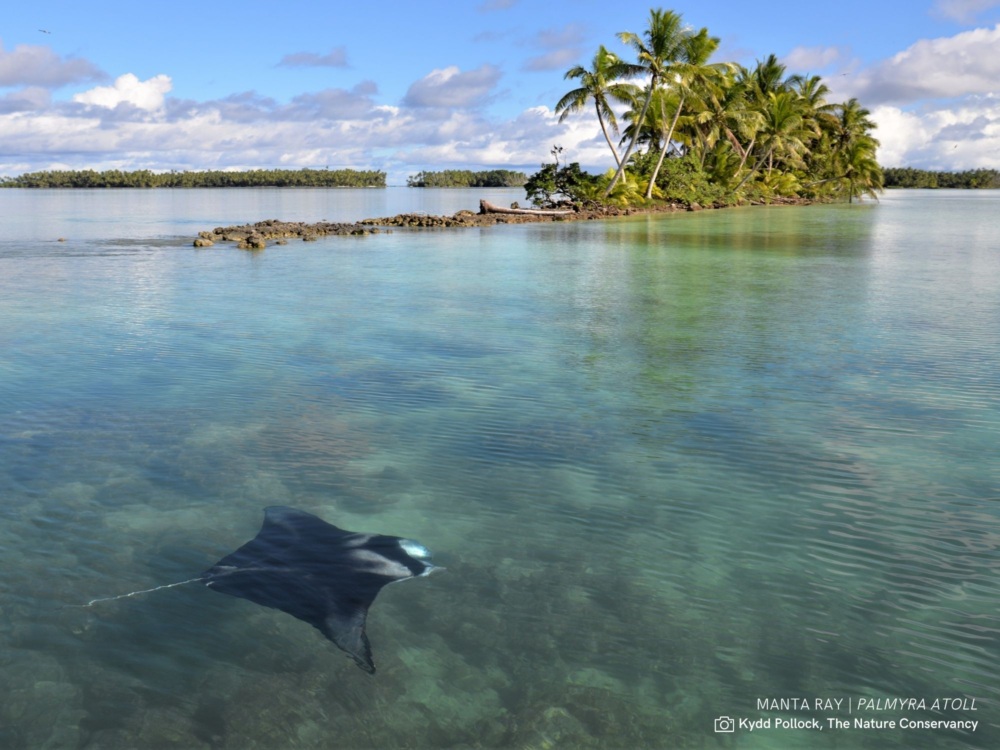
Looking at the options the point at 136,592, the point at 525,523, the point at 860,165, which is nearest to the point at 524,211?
the point at 860,165

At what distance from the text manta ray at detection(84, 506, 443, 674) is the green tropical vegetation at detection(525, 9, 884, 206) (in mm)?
38540

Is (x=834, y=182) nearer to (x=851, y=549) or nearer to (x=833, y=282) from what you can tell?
(x=833, y=282)

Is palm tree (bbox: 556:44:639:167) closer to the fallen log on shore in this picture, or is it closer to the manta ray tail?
the fallen log on shore

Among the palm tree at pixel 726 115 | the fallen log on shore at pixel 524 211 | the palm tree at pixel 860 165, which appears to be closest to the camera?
the fallen log on shore at pixel 524 211

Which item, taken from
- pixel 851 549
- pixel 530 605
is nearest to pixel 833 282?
pixel 851 549

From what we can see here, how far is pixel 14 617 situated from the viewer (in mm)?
4160

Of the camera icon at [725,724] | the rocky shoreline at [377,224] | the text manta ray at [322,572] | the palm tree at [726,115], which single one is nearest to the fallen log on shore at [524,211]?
the rocky shoreline at [377,224]

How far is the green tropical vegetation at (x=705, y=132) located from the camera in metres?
40.6

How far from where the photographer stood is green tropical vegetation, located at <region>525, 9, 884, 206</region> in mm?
40562

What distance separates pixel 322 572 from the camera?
14.8 ft

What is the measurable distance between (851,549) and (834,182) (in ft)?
243

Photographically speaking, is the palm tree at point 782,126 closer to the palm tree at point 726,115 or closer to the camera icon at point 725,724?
the palm tree at point 726,115

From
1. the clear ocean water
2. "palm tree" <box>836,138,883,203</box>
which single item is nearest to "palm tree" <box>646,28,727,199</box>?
"palm tree" <box>836,138,883,203</box>

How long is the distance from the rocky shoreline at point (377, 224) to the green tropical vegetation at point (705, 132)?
2959mm
